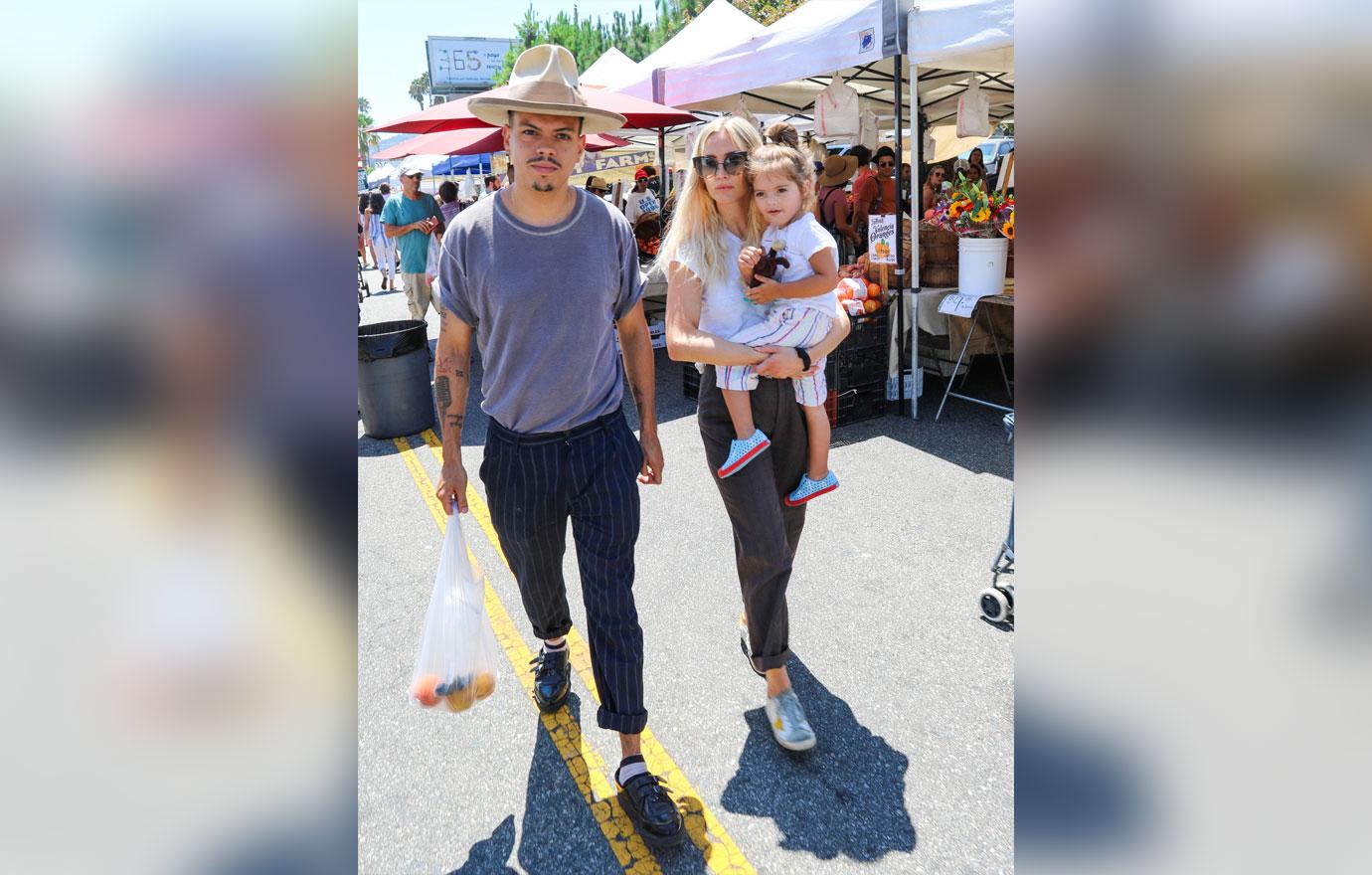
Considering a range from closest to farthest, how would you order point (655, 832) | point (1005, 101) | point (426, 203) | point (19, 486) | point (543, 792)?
point (19, 486)
point (655, 832)
point (543, 792)
point (426, 203)
point (1005, 101)

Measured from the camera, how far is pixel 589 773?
2949 millimetres

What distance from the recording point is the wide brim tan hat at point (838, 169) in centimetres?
883

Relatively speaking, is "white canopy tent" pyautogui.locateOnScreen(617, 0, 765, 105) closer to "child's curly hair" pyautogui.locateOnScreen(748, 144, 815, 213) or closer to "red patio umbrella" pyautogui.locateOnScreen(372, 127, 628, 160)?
"red patio umbrella" pyautogui.locateOnScreen(372, 127, 628, 160)

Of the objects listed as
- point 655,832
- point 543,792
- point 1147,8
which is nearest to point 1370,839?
point 1147,8

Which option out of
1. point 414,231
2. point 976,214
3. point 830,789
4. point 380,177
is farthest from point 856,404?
point 380,177

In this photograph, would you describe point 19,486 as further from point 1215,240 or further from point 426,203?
point 426,203

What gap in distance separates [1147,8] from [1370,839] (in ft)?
1.55

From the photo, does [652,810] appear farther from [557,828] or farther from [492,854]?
[492,854]

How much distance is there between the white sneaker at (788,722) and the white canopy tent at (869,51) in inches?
178

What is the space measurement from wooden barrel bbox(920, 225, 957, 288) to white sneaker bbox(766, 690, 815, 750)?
5.37 meters

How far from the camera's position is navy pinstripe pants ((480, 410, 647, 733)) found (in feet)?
8.87

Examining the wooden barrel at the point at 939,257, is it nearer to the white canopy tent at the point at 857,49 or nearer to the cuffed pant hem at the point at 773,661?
the white canopy tent at the point at 857,49

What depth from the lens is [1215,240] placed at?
477 mm

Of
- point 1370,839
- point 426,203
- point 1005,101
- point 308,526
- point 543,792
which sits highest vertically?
point 1005,101
